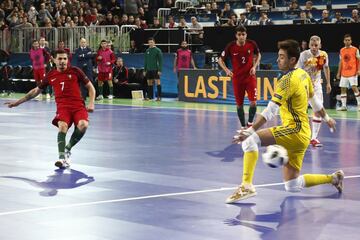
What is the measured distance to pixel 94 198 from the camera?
36.0 ft

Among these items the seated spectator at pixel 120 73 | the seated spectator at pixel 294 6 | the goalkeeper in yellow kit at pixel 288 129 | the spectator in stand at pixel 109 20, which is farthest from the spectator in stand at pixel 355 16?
the goalkeeper in yellow kit at pixel 288 129

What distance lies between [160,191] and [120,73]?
23355 millimetres

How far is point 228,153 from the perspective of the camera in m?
16.1

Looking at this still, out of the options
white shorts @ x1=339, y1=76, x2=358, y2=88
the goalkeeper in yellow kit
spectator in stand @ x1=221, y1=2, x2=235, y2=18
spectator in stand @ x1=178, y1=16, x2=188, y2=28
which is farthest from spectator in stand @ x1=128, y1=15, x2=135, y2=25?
the goalkeeper in yellow kit

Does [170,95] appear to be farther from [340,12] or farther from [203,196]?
[203,196]

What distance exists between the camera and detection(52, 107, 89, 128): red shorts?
571 inches

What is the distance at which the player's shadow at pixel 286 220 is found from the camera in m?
8.90

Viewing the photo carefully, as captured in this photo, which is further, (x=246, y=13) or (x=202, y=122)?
(x=246, y=13)

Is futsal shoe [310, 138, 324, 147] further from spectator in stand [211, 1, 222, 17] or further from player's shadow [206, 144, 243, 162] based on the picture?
spectator in stand [211, 1, 222, 17]

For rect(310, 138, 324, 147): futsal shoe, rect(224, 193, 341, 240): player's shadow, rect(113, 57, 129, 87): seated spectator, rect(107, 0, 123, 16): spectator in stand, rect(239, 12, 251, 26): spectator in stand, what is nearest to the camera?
rect(224, 193, 341, 240): player's shadow

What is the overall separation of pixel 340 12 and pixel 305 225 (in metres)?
23.3

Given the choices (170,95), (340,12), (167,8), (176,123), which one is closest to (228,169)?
(176,123)

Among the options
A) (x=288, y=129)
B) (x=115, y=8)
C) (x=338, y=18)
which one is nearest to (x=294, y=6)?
(x=338, y=18)

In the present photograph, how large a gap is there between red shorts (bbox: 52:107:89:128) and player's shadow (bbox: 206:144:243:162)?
Answer: 2597 mm
